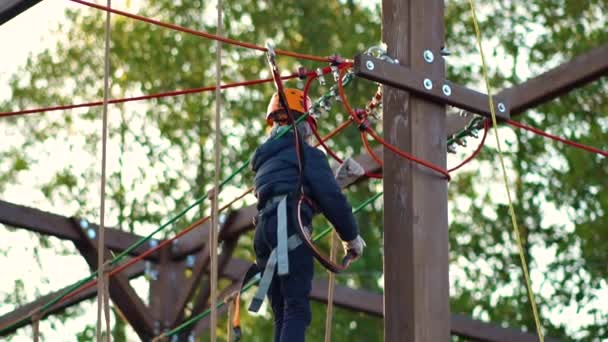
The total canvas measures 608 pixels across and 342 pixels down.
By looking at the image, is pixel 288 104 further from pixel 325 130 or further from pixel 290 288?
pixel 325 130

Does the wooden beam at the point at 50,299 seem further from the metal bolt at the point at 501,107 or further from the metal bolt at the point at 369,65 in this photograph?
the metal bolt at the point at 369,65

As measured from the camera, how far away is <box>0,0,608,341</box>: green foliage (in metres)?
14.3

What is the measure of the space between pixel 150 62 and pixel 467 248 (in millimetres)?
3814

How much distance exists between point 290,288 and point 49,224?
12.1 ft

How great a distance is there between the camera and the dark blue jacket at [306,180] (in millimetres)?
6539

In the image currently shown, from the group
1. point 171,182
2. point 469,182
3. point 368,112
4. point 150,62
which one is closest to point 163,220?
point 171,182

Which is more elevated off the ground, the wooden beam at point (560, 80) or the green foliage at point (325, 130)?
the green foliage at point (325, 130)

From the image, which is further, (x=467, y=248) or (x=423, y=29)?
(x=467, y=248)

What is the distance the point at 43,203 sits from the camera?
16.5m

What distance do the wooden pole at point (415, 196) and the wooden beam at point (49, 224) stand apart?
12.7 ft

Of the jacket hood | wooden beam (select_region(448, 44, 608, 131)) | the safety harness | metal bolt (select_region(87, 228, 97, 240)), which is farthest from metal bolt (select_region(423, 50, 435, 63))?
metal bolt (select_region(87, 228, 97, 240))

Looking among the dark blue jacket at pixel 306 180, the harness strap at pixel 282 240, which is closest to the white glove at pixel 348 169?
the dark blue jacket at pixel 306 180

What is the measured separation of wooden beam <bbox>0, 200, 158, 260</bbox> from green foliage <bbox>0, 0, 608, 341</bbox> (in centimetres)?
486

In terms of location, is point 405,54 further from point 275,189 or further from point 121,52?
point 121,52
